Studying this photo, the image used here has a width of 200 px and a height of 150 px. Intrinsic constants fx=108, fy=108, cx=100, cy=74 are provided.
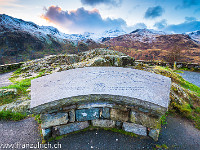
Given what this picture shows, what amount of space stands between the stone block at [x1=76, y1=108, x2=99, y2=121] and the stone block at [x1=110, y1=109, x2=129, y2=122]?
40cm

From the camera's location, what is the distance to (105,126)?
300 centimetres

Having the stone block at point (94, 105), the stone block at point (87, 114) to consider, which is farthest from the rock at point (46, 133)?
the stone block at point (94, 105)

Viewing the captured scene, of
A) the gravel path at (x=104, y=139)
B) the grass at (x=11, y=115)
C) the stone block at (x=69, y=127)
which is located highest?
the stone block at (x=69, y=127)

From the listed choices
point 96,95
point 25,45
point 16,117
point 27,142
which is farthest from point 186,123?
point 25,45

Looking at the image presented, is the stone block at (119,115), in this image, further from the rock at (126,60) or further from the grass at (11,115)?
the rock at (126,60)

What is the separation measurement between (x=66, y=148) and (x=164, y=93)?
2.74 metres

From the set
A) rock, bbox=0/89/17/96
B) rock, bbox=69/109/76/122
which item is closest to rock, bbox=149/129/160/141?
rock, bbox=69/109/76/122

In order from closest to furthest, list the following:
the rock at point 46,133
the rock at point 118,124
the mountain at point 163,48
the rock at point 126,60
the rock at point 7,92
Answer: the rock at point 46,133, the rock at point 118,124, the rock at point 7,92, the rock at point 126,60, the mountain at point 163,48

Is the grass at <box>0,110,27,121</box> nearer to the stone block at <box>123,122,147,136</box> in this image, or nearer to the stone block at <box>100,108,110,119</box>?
the stone block at <box>100,108,110,119</box>

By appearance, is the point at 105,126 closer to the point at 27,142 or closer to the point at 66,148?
the point at 66,148

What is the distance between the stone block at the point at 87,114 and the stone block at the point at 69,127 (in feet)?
0.62

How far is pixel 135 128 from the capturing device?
2816 mm

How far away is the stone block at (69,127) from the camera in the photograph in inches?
108

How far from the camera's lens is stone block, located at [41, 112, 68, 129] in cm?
257
